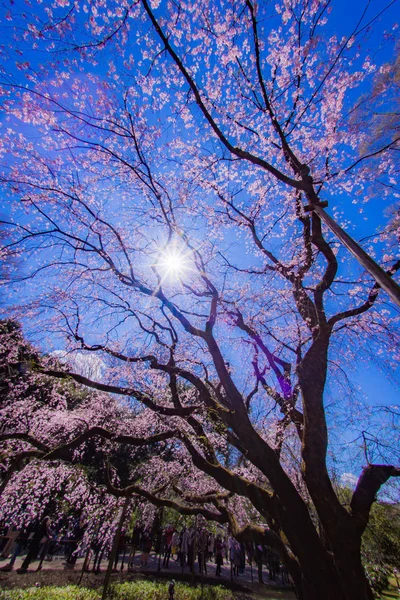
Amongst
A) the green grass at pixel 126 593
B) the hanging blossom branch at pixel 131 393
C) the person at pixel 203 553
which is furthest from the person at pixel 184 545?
the hanging blossom branch at pixel 131 393

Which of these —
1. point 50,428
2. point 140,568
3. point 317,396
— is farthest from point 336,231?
point 140,568

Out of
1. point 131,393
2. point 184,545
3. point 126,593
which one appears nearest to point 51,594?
point 126,593

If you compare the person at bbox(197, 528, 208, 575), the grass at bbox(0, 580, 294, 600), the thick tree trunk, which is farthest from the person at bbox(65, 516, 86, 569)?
the thick tree trunk

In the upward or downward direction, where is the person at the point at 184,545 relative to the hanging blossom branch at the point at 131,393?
downward

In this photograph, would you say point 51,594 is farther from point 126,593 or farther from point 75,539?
point 75,539

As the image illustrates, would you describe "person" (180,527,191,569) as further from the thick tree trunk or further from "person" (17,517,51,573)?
the thick tree trunk

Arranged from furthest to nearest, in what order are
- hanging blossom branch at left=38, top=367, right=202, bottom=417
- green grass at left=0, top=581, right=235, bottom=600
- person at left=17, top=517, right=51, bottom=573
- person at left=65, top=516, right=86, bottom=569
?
person at left=65, top=516, right=86, bottom=569 → person at left=17, top=517, right=51, bottom=573 → green grass at left=0, top=581, right=235, bottom=600 → hanging blossom branch at left=38, top=367, right=202, bottom=417

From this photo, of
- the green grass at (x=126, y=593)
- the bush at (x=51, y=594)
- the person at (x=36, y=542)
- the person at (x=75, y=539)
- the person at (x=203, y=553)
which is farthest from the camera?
the person at (x=203, y=553)

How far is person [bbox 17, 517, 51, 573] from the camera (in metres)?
8.55

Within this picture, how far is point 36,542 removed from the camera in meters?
9.19

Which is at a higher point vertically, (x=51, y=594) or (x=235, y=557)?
(x=235, y=557)

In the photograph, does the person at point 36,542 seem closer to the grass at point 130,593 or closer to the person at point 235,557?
the grass at point 130,593

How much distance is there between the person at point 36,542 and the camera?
28.0 feet

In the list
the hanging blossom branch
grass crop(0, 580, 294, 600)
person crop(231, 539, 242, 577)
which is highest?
the hanging blossom branch
